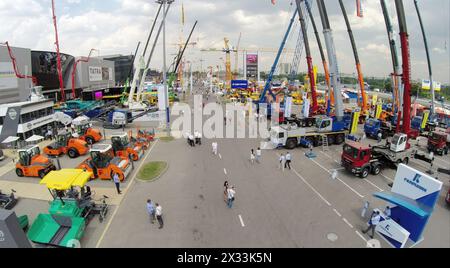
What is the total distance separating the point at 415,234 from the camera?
984 cm

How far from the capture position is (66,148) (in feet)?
66.6

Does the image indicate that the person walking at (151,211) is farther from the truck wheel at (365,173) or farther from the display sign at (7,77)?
the display sign at (7,77)

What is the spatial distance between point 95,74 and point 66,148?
47.9 m

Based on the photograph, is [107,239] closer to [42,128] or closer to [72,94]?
[42,128]

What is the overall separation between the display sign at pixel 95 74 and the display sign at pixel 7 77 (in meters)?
28.5

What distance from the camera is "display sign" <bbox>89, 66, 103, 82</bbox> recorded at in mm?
59250

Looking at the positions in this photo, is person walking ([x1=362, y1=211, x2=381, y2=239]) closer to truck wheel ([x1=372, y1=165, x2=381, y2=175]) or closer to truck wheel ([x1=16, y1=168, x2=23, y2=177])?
truck wheel ([x1=372, y1=165, x2=381, y2=175])

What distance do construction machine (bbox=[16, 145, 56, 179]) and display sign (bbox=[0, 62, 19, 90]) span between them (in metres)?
18.9

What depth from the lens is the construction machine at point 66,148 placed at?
20094mm

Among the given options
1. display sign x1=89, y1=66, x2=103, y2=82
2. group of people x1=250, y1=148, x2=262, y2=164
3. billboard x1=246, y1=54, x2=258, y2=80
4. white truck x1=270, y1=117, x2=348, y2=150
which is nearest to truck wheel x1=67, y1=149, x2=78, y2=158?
group of people x1=250, y1=148, x2=262, y2=164

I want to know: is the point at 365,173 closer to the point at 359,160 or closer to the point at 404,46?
the point at 359,160

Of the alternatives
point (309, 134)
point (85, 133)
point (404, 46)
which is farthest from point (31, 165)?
point (404, 46)

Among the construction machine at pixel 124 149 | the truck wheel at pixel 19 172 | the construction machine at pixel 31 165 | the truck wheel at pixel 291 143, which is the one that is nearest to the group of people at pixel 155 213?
the construction machine at pixel 124 149
